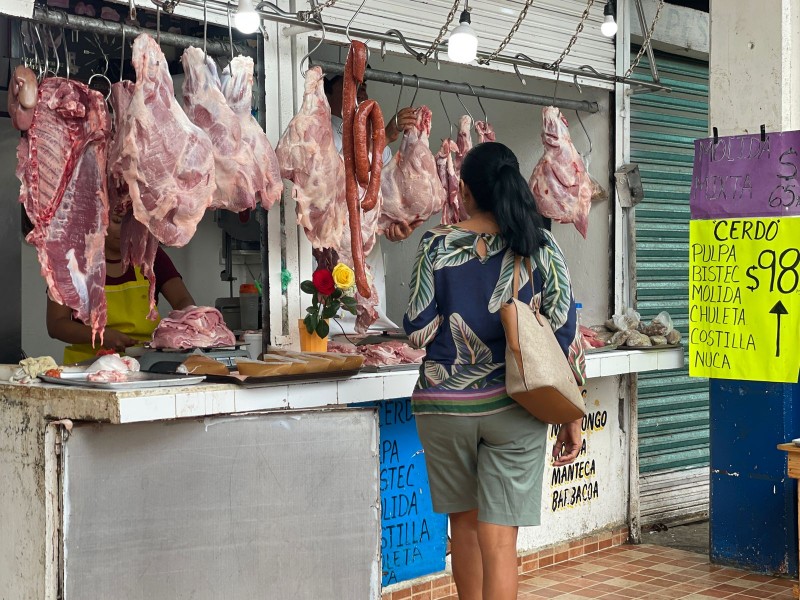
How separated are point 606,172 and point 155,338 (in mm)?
3343

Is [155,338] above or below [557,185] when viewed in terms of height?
below

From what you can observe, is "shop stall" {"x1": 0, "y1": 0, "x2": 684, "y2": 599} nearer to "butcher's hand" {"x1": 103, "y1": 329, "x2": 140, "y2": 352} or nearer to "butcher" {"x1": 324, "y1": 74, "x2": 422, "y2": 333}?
"butcher" {"x1": 324, "y1": 74, "x2": 422, "y2": 333}

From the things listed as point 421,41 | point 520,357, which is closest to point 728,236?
point 421,41

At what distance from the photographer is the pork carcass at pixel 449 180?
5.91 meters

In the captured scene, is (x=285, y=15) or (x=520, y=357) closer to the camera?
(x=520, y=357)

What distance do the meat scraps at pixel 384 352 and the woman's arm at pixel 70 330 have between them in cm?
100

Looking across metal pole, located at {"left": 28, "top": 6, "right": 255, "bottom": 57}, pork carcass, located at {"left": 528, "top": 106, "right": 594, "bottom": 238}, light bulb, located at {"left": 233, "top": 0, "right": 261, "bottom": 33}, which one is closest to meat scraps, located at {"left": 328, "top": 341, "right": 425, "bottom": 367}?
A: pork carcass, located at {"left": 528, "top": 106, "right": 594, "bottom": 238}

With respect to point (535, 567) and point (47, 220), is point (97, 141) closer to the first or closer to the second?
point (47, 220)

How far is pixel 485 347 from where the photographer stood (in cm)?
406

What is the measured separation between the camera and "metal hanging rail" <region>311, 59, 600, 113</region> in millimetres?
5421

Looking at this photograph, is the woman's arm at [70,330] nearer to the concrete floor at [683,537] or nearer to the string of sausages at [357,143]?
the string of sausages at [357,143]

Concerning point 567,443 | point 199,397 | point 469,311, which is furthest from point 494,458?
point 199,397

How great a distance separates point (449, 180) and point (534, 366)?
7.38ft

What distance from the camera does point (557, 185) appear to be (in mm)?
6246
